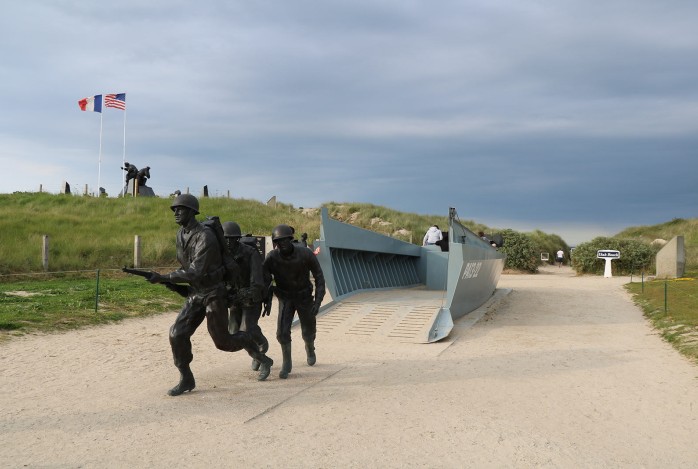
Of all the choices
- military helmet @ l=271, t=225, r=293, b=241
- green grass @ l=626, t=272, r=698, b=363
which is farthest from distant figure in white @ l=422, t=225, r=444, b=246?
military helmet @ l=271, t=225, r=293, b=241

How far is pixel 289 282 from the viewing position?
776 cm

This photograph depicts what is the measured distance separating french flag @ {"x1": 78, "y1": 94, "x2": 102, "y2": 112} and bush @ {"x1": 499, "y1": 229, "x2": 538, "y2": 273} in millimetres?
27281

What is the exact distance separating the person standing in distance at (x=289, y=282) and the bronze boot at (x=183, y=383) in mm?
1260

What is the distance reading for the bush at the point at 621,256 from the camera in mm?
31672

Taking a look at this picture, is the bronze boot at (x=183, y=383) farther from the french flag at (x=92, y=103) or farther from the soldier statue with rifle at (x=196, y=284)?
the french flag at (x=92, y=103)

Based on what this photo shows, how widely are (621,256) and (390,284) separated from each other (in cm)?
1898

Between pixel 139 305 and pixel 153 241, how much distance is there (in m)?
13.4

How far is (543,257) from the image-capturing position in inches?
1654

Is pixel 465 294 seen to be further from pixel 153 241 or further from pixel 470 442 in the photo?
pixel 153 241

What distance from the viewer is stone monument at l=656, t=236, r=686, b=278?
2508 cm

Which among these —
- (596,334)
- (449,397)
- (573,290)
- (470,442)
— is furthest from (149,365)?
(573,290)

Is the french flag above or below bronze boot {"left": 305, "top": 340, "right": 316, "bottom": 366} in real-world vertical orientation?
above

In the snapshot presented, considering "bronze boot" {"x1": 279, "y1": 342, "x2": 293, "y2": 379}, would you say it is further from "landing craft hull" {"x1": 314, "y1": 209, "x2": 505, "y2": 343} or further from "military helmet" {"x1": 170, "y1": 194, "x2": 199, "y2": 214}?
"landing craft hull" {"x1": 314, "y1": 209, "x2": 505, "y2": 343}

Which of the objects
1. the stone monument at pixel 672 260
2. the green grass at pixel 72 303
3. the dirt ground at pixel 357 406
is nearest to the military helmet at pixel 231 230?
the dirt ground at pixel 357 406
